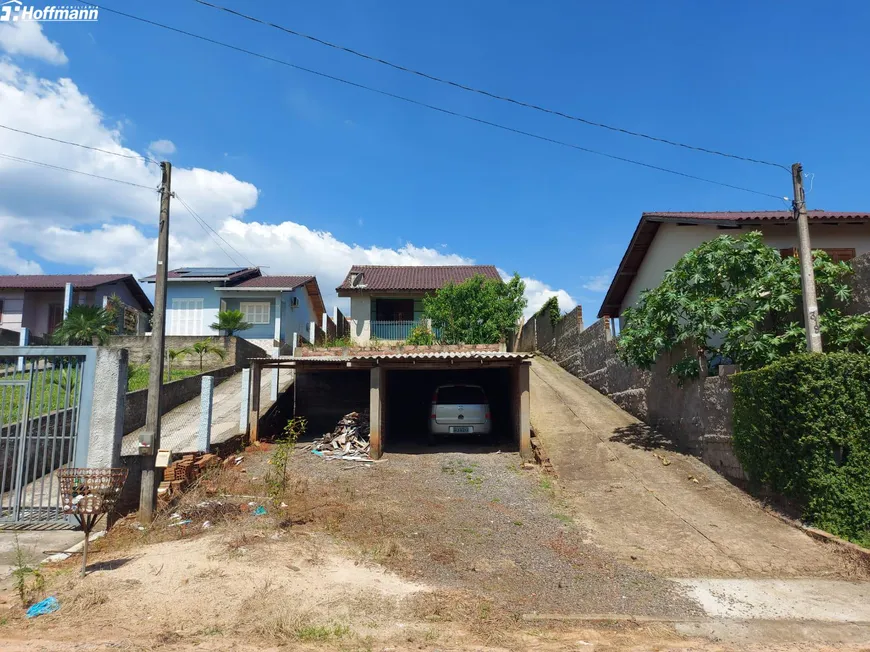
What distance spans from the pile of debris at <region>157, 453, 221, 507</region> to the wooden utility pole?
13.4 inches

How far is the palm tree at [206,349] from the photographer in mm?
18031

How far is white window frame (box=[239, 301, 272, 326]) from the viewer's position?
80.8 feet

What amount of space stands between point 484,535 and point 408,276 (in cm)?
2024

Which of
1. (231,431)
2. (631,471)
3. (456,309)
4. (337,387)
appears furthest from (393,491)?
(456,309)

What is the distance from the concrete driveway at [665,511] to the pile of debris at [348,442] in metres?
3.94

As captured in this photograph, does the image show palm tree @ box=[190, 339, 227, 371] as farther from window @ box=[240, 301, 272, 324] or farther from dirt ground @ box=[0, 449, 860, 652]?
dirt ground @ box=[0, 449, 860, 652]

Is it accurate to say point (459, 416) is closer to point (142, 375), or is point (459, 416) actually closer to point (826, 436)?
point (826, 436)

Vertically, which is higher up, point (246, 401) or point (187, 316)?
point (187, 316)

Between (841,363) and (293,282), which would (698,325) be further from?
(293,282)

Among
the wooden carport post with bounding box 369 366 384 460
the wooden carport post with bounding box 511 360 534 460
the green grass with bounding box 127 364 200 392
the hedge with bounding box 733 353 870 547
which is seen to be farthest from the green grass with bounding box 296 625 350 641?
the green grass with bounding box 127 364 200 392

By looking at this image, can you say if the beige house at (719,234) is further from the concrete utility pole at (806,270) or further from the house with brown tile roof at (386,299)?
the house with brown tile roof at (386,299)

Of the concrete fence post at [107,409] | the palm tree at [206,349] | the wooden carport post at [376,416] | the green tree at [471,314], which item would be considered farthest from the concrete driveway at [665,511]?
the palm tree at [206,349]

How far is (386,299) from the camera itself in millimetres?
25031

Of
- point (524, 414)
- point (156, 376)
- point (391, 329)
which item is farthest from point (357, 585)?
point (391, 329)
